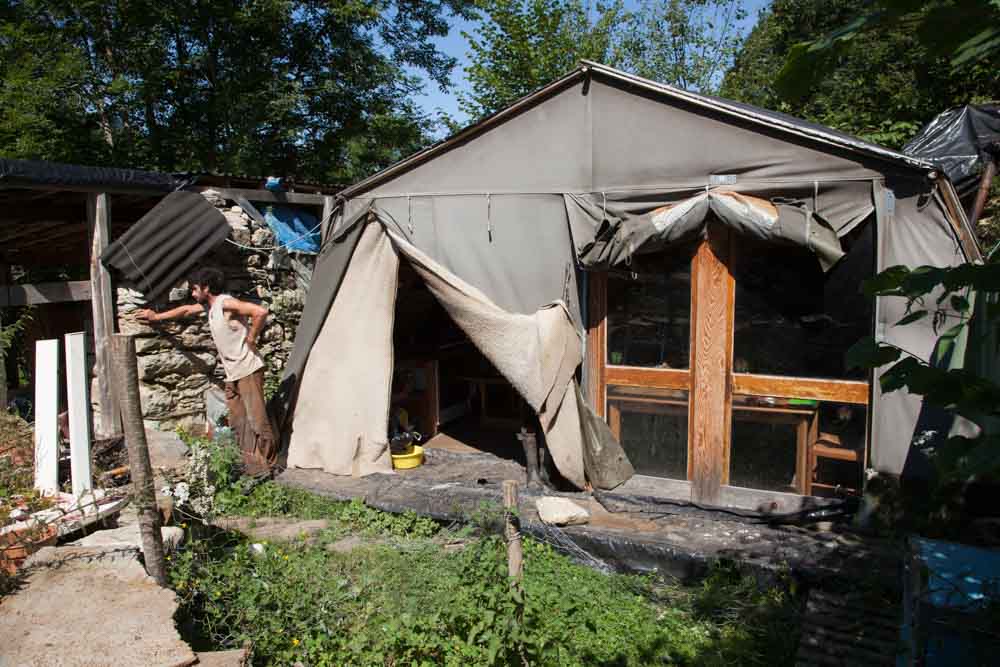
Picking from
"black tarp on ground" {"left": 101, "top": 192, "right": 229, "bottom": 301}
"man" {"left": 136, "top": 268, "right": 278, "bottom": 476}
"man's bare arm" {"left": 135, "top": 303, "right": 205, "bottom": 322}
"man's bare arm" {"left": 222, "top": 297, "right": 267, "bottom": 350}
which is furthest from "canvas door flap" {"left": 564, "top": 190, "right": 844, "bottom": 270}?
"man's bare arm" {"left": 135, "top": 303, "right": 205, "bottom": 322}

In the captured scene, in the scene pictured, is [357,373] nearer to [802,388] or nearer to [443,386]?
[443,386]

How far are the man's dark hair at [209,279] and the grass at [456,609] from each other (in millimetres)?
2288

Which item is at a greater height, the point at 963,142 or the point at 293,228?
the point at 963,142

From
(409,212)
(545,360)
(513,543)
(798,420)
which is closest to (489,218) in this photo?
(409,212)

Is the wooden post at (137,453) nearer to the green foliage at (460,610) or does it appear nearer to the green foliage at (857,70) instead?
the green foliage at (460,610)

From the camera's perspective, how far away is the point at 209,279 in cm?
Result: 609

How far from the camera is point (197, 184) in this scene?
22.4 feet

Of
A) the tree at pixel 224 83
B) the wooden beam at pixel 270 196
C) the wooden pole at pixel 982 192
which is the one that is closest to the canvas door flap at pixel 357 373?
the wooden beam at pixel 270 196

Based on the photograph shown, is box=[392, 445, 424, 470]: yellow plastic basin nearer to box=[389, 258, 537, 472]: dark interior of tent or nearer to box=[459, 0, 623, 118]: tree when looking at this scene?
box=[389, 258, 537, 472]: dark interior of tent

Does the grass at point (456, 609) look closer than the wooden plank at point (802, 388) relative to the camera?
Yes

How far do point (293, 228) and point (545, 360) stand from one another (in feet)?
11.8

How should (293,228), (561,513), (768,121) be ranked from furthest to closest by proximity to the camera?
(293,228)
(561,513)
(768,121)

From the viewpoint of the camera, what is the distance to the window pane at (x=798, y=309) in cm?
472

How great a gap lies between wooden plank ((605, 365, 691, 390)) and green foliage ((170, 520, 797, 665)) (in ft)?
4.69
